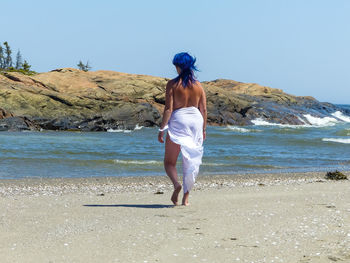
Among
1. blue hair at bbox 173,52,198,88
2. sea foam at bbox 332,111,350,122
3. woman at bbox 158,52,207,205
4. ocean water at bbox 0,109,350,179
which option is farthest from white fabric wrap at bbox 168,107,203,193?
sea foam at bbox 332,111,350,122

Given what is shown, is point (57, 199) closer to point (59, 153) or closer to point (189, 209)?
point (189, 209)

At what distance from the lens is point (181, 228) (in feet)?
18.4

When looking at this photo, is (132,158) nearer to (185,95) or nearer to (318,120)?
(185,95)

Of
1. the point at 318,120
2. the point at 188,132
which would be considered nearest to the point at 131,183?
the point at 188,132

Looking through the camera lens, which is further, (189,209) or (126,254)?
(189,209)

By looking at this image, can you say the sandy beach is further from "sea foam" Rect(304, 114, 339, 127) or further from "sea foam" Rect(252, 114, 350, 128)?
"sea foam" Rect(304, 114, 339, 127)

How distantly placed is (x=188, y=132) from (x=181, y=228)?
168cm

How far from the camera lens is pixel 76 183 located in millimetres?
11883

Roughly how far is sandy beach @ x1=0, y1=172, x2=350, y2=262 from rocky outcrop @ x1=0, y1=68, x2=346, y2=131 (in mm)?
24721

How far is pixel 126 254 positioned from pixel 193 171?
2454mm

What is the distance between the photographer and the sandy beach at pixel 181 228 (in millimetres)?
4707

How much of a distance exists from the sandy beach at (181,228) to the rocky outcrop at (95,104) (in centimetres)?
2472

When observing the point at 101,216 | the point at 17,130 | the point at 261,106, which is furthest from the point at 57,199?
the point at 261,106

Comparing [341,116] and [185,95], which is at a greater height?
[185,95]
